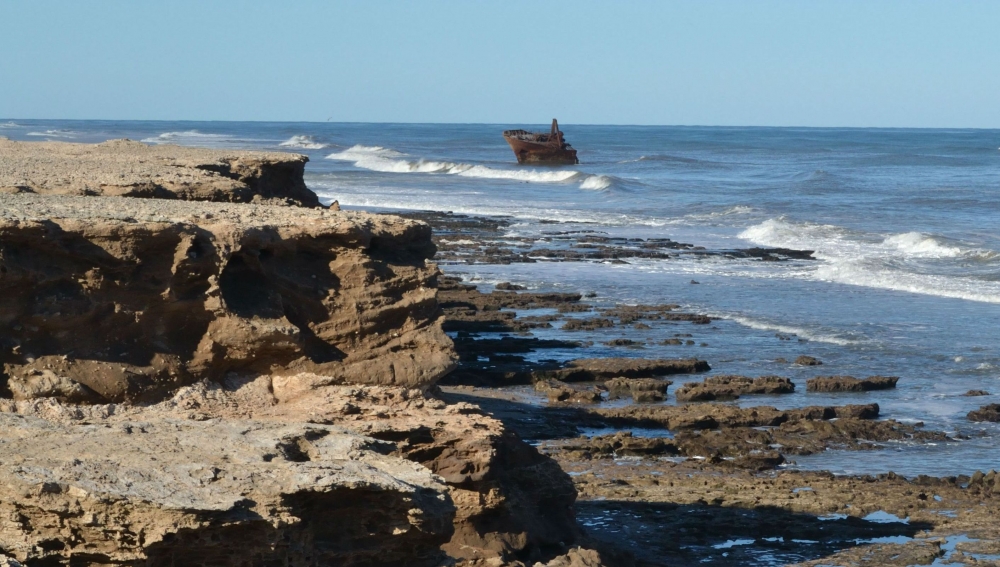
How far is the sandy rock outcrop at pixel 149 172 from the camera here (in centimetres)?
1006

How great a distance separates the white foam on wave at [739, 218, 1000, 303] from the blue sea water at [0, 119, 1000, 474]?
7 cm

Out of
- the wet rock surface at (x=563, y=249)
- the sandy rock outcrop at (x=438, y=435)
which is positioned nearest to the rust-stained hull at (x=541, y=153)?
the wet rock surface at (x=563, y=249)

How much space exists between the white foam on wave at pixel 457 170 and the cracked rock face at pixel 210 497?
48.1 metres

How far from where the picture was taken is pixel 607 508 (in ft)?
32.6

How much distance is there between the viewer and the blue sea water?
15.7 metres

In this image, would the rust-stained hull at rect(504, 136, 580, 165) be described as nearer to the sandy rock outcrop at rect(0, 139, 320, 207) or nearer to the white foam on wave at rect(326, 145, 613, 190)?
the white foam on wave at rect(326, 145, 613, 190)

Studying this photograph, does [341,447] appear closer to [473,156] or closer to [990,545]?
[990,545]

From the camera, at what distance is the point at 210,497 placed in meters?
4.63

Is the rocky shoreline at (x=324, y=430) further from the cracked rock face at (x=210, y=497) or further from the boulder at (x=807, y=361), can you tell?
Result: the boulder at (x=807, y=361)

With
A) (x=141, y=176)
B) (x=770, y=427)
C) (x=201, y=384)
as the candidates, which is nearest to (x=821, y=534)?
(x=770, y=427)

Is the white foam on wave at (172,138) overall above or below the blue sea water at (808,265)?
above

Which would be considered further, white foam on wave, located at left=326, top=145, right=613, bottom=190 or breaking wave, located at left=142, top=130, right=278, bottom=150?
breaking wave, located at left=142, top=130, right=278, bottom=150

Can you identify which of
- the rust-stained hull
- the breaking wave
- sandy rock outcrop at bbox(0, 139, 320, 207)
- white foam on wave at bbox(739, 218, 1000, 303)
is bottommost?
white foam on wave at bbox(739, 218, 1000, 303)

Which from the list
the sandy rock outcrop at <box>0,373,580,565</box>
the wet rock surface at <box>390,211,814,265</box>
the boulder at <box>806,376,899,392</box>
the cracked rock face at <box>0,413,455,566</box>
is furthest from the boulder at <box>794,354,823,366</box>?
the cracked rock face at <box>0,413,455,566</box>
